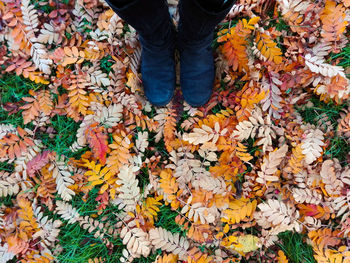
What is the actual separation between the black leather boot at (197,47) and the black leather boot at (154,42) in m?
A: 0.10

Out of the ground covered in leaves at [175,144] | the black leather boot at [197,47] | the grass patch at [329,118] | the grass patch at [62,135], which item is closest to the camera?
the black leather boot at [197,47]

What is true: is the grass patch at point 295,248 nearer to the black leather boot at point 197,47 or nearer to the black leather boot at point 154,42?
the black leather boot at point 197,47

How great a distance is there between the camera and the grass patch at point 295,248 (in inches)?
84.4

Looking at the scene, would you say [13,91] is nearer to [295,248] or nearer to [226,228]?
[226,228]

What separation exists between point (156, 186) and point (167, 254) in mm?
592

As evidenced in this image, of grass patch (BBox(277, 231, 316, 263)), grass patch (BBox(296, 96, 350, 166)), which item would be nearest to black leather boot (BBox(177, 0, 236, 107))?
grass patch (BBox(296, 96, 350, 166))

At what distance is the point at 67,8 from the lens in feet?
7.45

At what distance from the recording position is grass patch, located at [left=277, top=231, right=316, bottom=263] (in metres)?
2.14

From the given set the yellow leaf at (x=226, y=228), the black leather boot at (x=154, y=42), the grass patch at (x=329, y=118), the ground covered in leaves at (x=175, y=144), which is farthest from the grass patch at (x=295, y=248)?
the black leather boot at (x=154, y=42)

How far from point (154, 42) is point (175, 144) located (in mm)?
793

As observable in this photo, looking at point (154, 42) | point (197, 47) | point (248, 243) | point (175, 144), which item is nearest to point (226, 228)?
point (248, 243)

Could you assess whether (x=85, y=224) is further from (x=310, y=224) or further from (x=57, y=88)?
(x=310, y=224)

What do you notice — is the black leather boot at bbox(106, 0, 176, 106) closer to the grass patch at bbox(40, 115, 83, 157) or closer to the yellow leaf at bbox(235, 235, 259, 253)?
the grass patch at bbox(40, 115, 83, 157)

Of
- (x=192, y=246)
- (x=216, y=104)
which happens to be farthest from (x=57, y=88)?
(x=192, y=246)
